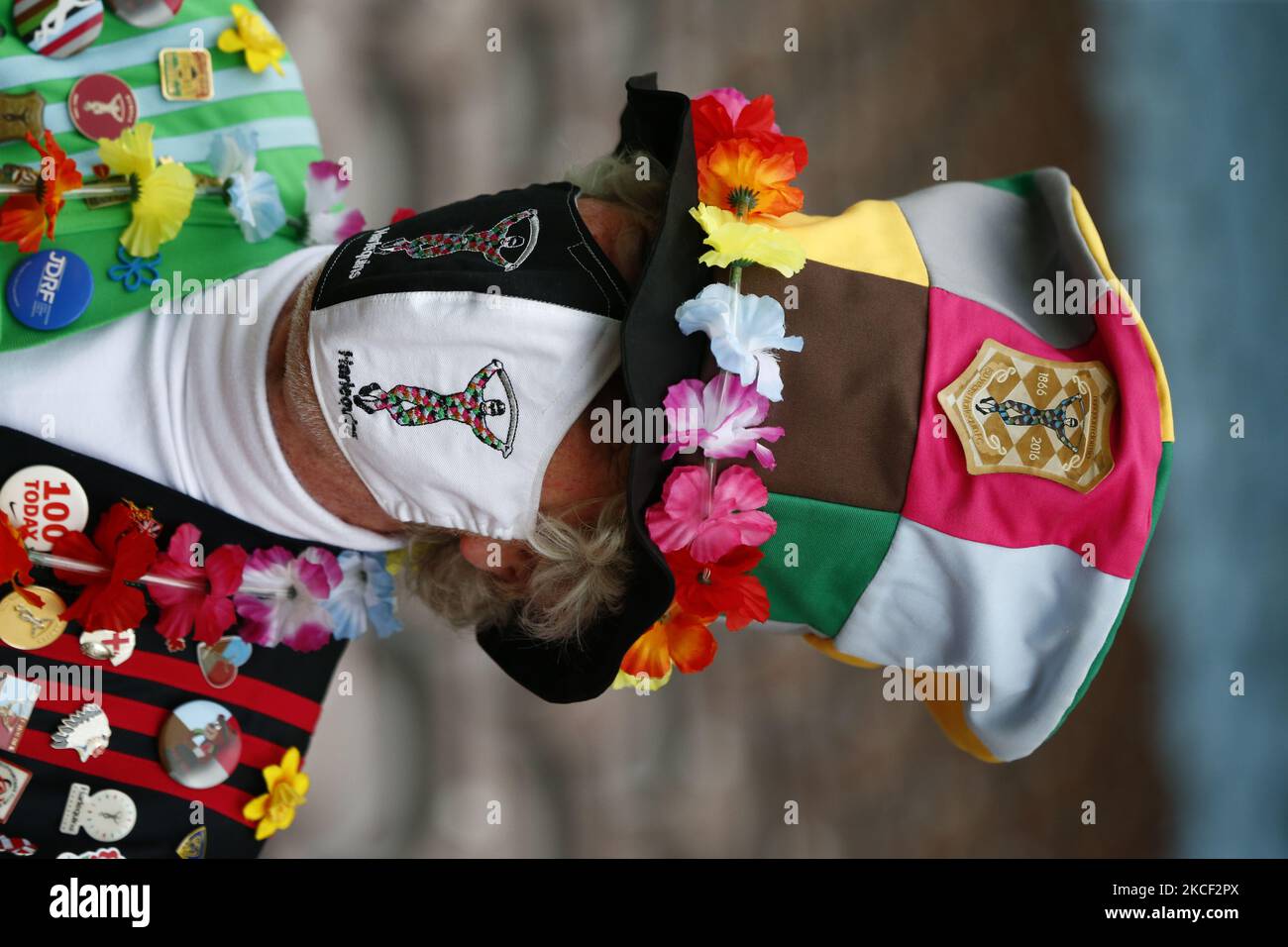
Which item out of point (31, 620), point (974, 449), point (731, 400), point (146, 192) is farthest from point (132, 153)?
point (974, 449)

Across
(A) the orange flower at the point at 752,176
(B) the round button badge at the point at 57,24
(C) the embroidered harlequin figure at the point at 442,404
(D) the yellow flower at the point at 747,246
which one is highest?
(B) the round button badge at the point at 57,24

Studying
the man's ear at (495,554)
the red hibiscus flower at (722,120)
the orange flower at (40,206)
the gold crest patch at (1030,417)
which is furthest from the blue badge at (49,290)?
the gold crest patch at (1030,417)

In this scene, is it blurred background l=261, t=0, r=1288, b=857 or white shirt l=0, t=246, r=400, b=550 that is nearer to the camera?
white shirt l=0, t=246, r=400, b=550

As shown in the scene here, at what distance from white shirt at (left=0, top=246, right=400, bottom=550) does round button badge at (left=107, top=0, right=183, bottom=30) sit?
31 cm

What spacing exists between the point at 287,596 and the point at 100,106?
534 millimetres

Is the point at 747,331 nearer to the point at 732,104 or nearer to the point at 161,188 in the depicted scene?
the point at 732,104

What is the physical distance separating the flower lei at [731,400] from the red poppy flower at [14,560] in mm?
572

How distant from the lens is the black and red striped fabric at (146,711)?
0.95m

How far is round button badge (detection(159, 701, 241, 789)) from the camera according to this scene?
1000 mm

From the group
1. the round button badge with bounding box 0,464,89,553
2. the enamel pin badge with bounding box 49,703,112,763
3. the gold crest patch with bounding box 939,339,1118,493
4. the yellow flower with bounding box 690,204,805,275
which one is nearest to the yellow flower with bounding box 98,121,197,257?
the round button badge with bounding box 0,464,89,553

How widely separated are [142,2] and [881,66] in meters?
1.02

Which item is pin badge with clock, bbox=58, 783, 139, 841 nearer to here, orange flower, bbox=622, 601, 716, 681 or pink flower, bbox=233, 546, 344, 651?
pink flower, bbox=233, 546, 344, 651

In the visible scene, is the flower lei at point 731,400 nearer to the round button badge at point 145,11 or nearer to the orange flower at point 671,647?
the orange flower at point 671,647
